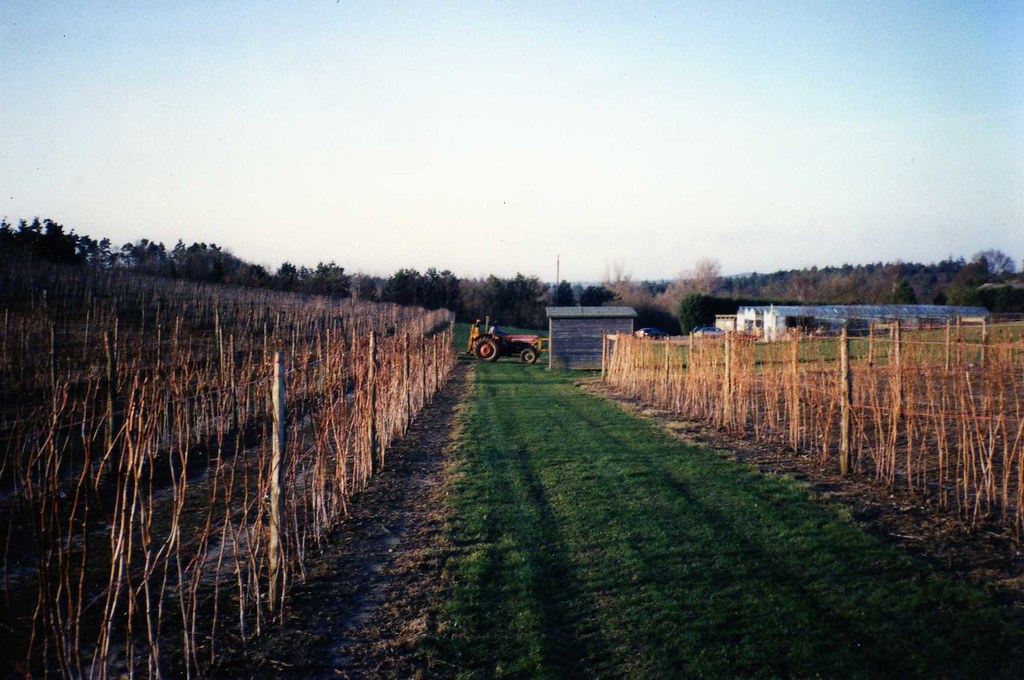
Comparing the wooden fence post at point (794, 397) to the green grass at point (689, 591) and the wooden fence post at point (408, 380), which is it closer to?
the green grass at point (689, 591)

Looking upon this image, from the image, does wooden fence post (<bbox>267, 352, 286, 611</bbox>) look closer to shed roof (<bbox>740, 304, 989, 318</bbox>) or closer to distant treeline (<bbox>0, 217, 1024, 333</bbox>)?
distant treeline (<bbox>0, 217, 1024, 333</bbox>)

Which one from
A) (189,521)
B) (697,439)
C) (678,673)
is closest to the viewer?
(678,673)

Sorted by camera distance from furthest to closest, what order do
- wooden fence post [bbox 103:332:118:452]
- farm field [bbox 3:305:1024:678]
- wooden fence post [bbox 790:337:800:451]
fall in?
wooden fence post [bbox 790:337:800:451], wooden fence post [bbox 103:332:118:452], farm field [bbox 3:305:1024:678]

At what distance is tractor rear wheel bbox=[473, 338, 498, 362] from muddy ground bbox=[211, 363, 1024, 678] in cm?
1562

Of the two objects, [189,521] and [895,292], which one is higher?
[895,292]

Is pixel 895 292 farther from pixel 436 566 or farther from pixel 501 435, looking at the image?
pixel 436 566

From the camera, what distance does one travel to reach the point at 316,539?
4602mm

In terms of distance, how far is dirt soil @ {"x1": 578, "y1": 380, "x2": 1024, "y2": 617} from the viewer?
3.93 metres

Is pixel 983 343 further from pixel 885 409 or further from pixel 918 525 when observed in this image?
pixel 918 525

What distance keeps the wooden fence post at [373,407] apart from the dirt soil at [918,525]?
3.92 metres

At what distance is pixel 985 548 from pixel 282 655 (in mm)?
4307

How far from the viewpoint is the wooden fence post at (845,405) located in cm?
640

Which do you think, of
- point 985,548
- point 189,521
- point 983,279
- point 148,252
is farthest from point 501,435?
Result: point 983,279

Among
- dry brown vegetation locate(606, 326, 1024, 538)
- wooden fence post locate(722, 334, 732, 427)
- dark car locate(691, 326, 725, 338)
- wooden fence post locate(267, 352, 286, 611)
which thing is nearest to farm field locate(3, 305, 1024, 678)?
wooden fence post locate(267, 352, 286, 611)
